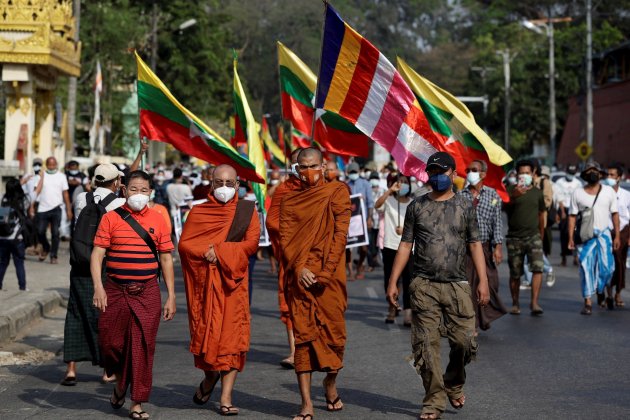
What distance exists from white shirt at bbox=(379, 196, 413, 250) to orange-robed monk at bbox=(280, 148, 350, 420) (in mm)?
4664

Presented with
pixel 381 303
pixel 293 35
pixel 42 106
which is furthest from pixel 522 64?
pixel 381 303

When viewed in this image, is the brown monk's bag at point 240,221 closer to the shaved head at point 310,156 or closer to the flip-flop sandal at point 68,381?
the shaved head at point 310,156

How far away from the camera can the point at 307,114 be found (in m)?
15.1

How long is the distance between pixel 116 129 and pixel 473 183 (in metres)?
43.2

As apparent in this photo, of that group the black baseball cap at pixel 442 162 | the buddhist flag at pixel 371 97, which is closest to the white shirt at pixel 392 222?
the buddhist flag at pixel 371 97

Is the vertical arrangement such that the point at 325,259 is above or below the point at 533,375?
above

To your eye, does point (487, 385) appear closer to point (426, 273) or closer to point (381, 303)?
point (426, 273)

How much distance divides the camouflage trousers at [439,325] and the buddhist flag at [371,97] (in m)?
3.22

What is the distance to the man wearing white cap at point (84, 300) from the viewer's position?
Answer: 30.4ft

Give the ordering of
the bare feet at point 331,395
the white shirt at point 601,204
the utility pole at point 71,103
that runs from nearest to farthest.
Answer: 1. the bare feet at point 331,395
2. the white shirt at point 601,204
3. the utility pole at point 71,103

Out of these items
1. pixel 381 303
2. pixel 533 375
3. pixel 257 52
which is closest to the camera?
pixel 533 375

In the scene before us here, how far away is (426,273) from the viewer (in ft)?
26.8

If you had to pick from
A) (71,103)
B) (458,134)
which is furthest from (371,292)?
(71,103)

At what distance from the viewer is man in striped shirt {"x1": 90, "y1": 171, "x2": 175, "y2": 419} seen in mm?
8118
